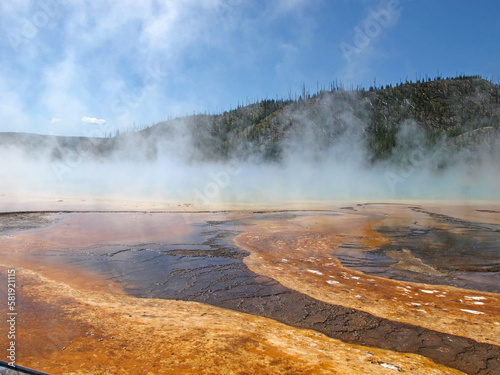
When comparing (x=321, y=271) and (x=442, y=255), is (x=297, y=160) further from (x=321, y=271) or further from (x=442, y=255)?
(x=321, y=271)

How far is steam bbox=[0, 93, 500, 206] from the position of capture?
41.5 meters

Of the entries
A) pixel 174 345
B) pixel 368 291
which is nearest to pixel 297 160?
pixel 368 291

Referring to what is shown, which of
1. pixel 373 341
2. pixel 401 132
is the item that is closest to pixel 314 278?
pixel 373 341

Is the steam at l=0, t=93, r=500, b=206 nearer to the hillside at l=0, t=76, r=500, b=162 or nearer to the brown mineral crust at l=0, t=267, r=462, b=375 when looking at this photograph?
the hillside at l=0, t=76, r=500, b=162

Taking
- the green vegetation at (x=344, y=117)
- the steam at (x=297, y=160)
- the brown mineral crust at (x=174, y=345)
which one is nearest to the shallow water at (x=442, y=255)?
the brown mineral crust at (x=174, y=345)

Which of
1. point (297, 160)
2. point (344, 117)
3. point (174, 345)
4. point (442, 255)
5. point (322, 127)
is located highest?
point (344, 117)

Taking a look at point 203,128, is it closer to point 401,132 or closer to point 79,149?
point 79,149

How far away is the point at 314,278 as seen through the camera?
5.38 metres

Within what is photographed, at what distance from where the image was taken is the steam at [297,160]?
41.5 meters

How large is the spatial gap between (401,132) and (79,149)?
75909 millimetres

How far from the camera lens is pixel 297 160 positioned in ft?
209

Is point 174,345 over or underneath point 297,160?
underneath

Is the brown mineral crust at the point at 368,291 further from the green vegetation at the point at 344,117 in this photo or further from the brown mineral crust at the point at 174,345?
the green vegetation at the point at 344,117

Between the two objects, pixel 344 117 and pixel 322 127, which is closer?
pixel 322 127
